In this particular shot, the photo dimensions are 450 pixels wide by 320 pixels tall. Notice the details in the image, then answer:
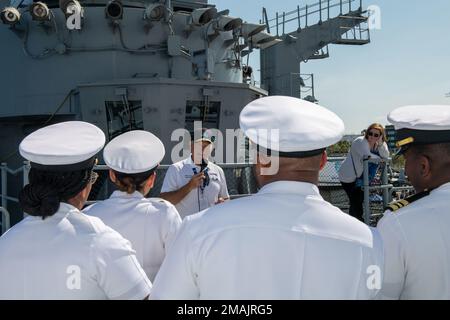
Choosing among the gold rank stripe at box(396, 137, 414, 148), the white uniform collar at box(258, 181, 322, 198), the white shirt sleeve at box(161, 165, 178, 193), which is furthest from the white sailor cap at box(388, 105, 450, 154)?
the white shirt sleeve at box(161, 165, 178, 193)

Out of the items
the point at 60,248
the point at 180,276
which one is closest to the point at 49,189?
the point at 60,248

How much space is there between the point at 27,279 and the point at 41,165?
0.43 m

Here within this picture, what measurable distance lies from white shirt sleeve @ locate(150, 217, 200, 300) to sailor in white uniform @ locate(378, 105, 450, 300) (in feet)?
2.44

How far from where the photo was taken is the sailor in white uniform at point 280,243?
139cm

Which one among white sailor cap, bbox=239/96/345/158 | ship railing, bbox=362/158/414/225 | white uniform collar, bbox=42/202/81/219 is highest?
white sailor cap, bbox=239/96/345/158

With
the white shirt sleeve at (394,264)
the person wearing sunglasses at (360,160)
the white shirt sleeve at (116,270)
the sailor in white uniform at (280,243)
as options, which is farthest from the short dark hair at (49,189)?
the person wearing sunglasses at (360,160)

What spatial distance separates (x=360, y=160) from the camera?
6.05 metres

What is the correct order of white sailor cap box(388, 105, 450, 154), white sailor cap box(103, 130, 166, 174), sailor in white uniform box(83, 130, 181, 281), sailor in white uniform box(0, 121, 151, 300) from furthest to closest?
white sailor cap box(103, 130, 166, 174) → sailor in white uniform box(83, 130, 181, 281) → white sailor cap box(388, 105, 450, 154) → sailor in white uniform box(0, 121, 151, 300)

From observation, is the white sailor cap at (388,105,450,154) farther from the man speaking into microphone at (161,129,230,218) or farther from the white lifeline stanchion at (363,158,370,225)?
the white lifeline stanchion at (363,158,370,225)

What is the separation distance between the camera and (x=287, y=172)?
4.88 feet

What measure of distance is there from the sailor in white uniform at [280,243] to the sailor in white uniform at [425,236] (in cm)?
29

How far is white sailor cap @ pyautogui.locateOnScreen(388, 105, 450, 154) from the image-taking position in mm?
1896

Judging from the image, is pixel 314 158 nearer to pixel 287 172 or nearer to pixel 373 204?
pixel 287 172

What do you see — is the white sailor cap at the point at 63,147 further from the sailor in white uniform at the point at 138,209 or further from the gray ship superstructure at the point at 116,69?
the gray ship superstructure at the point at 116,69
